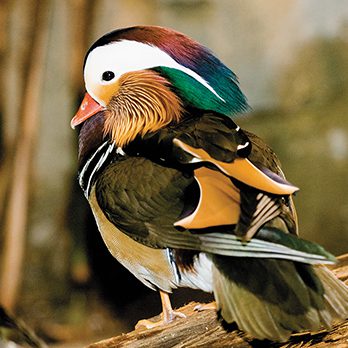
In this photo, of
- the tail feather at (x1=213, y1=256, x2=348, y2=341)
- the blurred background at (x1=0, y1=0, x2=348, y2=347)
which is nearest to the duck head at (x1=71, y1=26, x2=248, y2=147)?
the tail feather at (x1=213, y1=256, x2=348, y2=341)

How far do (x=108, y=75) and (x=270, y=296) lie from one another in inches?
11.0

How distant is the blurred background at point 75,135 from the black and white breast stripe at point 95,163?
100cm

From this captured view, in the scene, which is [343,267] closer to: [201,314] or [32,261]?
[201,314]

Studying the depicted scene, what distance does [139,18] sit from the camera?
5.78ft

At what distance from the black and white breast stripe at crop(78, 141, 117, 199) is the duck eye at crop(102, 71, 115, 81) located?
0.22 feet

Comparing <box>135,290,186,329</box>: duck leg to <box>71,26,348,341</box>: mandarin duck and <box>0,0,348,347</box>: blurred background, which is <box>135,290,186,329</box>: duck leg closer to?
<box>71,26,348,341</box>: mandarin duck

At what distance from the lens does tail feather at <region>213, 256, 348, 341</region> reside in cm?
64

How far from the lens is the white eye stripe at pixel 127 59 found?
2.40 feet

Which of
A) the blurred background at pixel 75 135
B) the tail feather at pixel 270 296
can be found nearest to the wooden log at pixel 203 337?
the tail feather at pixel 270 296

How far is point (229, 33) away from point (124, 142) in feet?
3.62

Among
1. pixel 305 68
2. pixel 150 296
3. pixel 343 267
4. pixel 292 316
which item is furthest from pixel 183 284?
pixel 305 68

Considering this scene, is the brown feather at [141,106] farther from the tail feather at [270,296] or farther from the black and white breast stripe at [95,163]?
the tail feather at [270,296]

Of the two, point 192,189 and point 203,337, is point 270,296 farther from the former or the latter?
point 203,337

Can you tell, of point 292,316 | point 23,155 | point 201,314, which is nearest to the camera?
point 292,316
